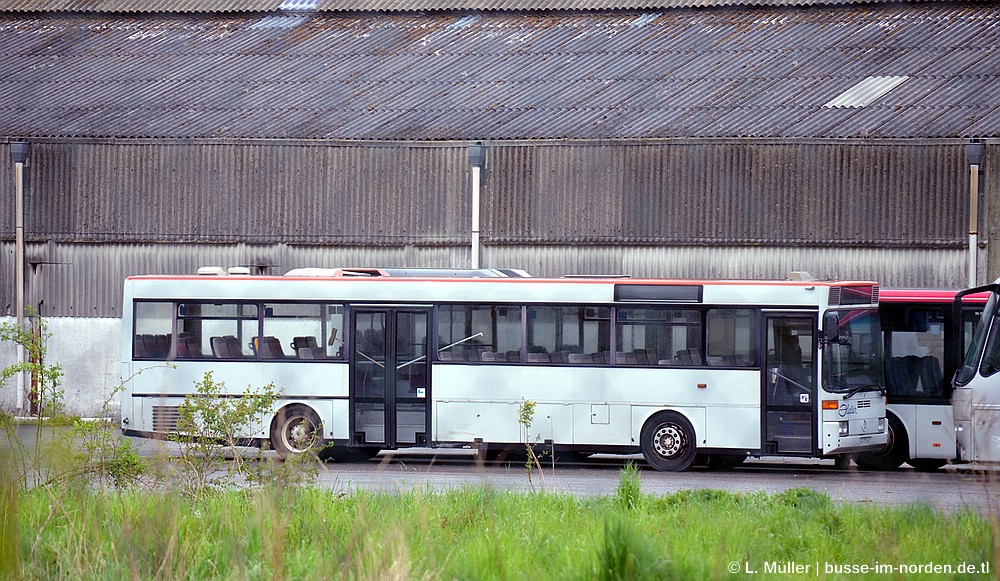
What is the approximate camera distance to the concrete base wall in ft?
97.7

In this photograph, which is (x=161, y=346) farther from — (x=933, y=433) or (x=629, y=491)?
(x=933, y=433)

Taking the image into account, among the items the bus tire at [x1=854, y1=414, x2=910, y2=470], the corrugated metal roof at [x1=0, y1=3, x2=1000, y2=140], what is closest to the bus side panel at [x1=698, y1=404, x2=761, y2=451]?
the bus tire at [x1=854, y1=414, x2=910, y2=470]

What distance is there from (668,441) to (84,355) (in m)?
16.2

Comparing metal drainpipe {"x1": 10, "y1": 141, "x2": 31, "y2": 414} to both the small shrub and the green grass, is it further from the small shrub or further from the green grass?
the small shrub

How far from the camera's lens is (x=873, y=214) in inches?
1063

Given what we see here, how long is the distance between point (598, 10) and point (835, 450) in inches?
757

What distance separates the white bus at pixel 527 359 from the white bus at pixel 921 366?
847mm

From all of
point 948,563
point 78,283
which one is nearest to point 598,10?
point 78,283

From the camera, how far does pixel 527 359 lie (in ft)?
64.0

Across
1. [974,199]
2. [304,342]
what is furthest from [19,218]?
[974,199]

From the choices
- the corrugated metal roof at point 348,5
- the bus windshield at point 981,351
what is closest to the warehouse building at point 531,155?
the corrugated metal roof at point 348,5

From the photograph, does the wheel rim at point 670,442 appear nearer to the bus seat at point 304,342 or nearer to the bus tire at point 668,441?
the bus tire at point 668,441

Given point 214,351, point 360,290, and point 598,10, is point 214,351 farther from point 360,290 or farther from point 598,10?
point 598,10

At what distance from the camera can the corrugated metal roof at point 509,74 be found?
28.6m
